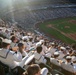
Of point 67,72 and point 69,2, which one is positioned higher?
point 67,72

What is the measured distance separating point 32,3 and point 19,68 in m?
49.2

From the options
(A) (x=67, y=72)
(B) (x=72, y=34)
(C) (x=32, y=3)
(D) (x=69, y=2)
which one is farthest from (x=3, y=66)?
(D) (x=69, y=2)

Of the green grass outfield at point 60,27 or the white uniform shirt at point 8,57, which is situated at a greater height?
the white uniform shirt at point 8,57

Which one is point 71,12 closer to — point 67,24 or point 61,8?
point 61,8

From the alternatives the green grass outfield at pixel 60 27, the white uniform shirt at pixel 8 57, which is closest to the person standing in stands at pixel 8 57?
the white uniform shirt at pixel 8 57

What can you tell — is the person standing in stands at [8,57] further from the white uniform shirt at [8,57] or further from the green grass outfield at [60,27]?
the green grass outfield at [60,27]

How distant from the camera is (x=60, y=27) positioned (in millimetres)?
42656

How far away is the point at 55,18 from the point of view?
49375 millimetres

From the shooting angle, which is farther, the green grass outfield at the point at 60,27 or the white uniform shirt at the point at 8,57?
the green grass outfield at the point at 60,27

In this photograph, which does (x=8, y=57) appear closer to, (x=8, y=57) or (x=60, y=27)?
(x=8, y=57)

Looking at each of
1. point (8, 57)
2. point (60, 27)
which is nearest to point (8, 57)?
point (8, 57)

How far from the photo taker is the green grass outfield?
36.2 metres

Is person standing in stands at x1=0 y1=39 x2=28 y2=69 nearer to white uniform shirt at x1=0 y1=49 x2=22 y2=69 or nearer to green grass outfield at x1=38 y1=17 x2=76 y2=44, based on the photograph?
white uniform shirt at x1=0 y1=49 x2=22 y2=69

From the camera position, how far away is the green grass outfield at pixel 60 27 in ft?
119
